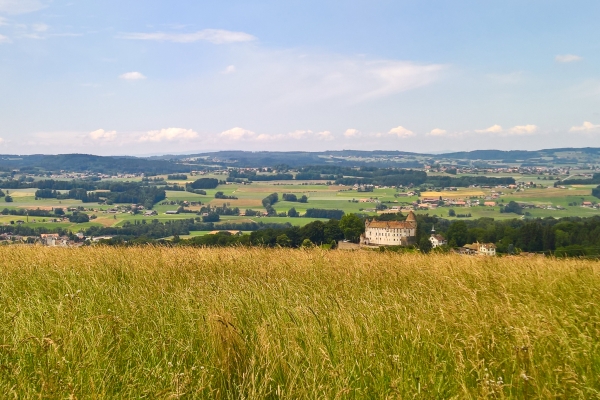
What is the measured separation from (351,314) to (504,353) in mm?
1325

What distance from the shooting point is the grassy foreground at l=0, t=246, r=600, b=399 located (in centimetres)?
306

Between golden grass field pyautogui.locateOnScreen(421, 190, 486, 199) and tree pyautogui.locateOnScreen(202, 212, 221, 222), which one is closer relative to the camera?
tree pyautogui.locateOnScreen(202, 212, 221, 222)

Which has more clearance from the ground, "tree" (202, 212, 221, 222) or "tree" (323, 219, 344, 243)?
"tree" (323, 219, 344, 243)

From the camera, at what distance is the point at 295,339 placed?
3809 mm

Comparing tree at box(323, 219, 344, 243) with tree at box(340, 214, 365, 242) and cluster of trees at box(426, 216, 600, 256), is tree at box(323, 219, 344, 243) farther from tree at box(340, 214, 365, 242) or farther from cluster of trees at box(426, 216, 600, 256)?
cluster of trees at box(426, 216, 600, 256)

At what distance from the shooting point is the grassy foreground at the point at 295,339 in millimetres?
3064

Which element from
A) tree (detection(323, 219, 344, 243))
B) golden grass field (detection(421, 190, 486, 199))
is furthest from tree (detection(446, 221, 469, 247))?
golden grass field (detection(421, 190, 486, 199))

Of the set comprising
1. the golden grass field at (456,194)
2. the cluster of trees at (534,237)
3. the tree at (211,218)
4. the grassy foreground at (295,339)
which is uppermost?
the grassy foreground at (295,339)

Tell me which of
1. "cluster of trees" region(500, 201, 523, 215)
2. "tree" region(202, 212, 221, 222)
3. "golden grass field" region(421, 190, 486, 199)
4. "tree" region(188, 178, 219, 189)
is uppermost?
"tree" region(188, 178, 219, 189)

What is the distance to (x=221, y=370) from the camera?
11.0 feet

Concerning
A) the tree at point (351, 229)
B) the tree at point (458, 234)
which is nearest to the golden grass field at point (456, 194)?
the tree at point (458, 234)

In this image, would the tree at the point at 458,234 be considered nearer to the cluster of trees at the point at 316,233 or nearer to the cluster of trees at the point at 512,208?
the cluster of trees at the point at 316,233

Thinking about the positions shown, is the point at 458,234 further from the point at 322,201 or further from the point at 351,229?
the point at 322,201

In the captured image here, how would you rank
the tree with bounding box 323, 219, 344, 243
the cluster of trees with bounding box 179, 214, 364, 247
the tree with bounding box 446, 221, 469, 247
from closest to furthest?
the cluster of trees with bounding box 179, 214, 364, 247 → the tree with bounding box 323, 219, 344, 243 → the tree with bounding box 446, 221, 469, 247
